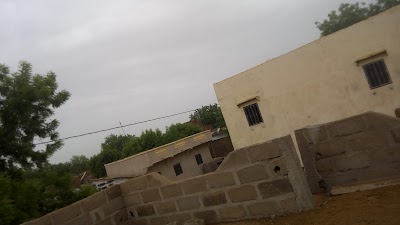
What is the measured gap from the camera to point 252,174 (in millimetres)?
3930

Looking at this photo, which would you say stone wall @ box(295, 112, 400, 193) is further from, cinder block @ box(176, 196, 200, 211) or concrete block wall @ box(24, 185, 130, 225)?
concrete block wall @ box(24, 185, 130, 225)

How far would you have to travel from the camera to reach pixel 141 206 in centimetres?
517

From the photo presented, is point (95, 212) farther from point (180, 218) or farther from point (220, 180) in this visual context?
point (220, 180)

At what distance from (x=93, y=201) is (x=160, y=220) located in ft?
3.95

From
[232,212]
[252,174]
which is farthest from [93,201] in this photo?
[252,174]

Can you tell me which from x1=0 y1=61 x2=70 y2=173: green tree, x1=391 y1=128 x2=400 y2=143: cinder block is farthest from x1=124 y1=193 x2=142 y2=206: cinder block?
x1=0 y1=61 x2=70 y2=173: green tree

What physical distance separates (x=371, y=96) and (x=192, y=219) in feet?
36.3

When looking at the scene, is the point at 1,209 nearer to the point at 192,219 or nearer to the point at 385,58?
the point at 192,219

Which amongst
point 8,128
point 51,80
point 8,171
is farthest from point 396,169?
point 51,80

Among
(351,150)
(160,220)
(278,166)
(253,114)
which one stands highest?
(253,114)

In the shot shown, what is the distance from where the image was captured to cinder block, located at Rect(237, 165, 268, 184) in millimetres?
3850

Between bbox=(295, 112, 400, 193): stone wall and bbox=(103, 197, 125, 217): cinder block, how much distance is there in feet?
11.0

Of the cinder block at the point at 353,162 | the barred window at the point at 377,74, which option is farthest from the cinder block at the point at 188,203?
the barred window at the point at 377,74

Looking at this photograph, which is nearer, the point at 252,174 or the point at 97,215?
the point at 252,174
